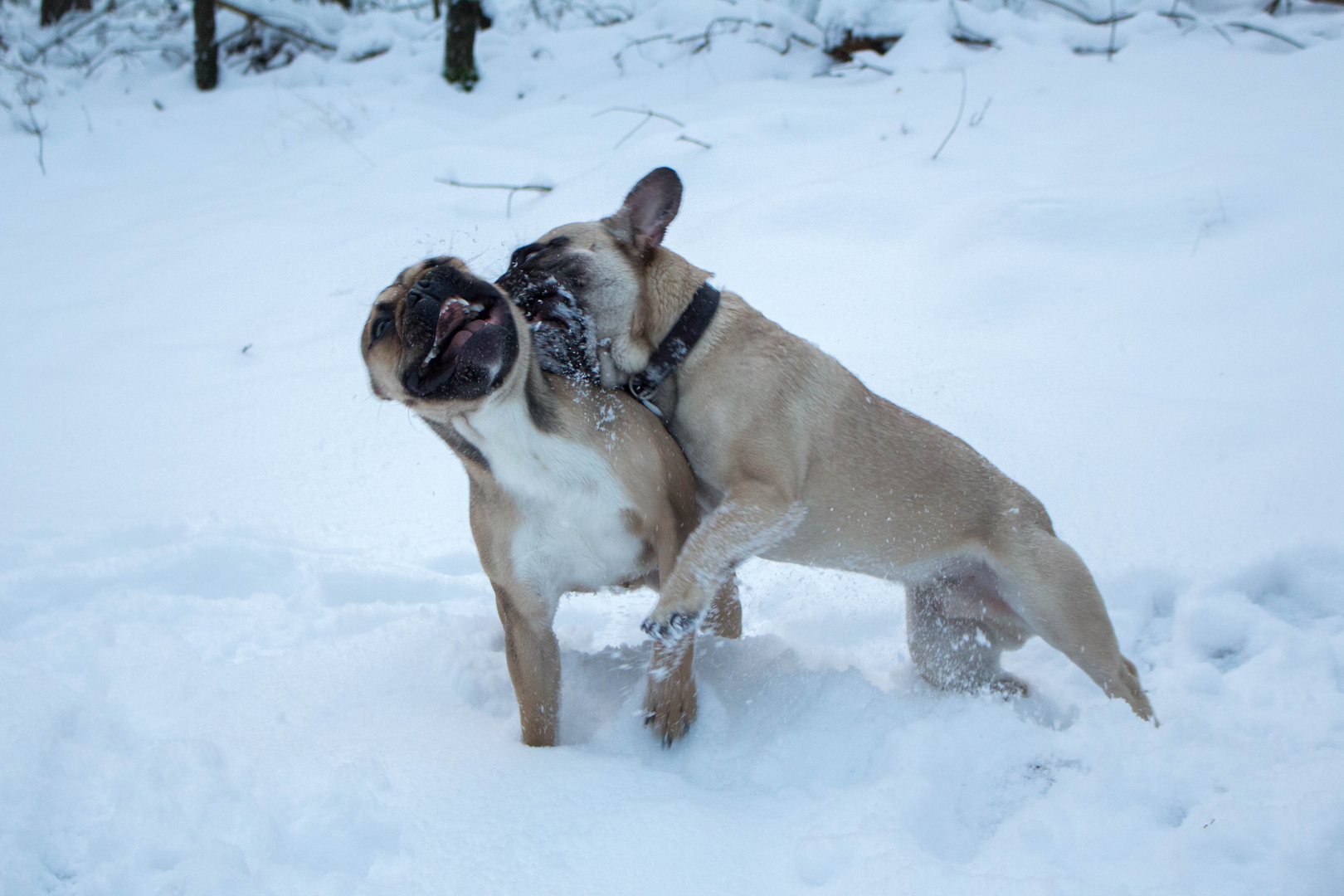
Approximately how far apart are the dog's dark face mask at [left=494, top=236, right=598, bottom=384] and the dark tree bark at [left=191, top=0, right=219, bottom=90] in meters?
10.4

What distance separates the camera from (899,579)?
3.38 metres

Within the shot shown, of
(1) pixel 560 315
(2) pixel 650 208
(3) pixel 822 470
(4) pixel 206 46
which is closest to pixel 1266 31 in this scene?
(2) pixel 650 208

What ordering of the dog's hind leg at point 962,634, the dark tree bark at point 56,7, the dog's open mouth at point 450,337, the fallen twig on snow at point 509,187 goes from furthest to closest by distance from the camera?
1. the dark tree bark at point 56,7
2. the fallen twig on snow at point 509,187
3. the dog's hind leg at point 962,634
4. the dog's open mouth at point 450,337

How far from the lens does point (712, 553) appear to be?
106 inches

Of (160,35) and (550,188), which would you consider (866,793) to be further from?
(160,35)

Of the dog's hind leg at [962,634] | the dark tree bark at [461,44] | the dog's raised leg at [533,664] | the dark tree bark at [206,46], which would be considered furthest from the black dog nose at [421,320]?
the dark tree bark at [206,46]

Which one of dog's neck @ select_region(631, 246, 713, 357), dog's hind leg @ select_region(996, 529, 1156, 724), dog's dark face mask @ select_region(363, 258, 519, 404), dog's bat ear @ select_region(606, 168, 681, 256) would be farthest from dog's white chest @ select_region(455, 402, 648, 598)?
dog's hind leg @ select_region(996, 529, 1156, 724)

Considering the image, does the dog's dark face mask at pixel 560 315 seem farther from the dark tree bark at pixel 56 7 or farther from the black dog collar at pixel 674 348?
the dark tree bark at pixel 56 7

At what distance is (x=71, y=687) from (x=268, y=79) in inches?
417

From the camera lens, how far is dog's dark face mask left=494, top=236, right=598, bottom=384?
3053 millimetres

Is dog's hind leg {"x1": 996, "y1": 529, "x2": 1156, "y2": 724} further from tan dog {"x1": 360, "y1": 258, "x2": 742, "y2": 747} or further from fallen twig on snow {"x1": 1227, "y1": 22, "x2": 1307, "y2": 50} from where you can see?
fallen twig on snow {"x1": 1227, "y1": 22, "x2": 1307, "y2": 50}

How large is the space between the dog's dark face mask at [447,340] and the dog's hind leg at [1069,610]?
6.53 ft

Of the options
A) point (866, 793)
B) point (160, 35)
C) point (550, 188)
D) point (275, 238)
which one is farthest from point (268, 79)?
point (866, 793)

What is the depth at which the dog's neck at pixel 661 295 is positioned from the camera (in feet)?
9.93
